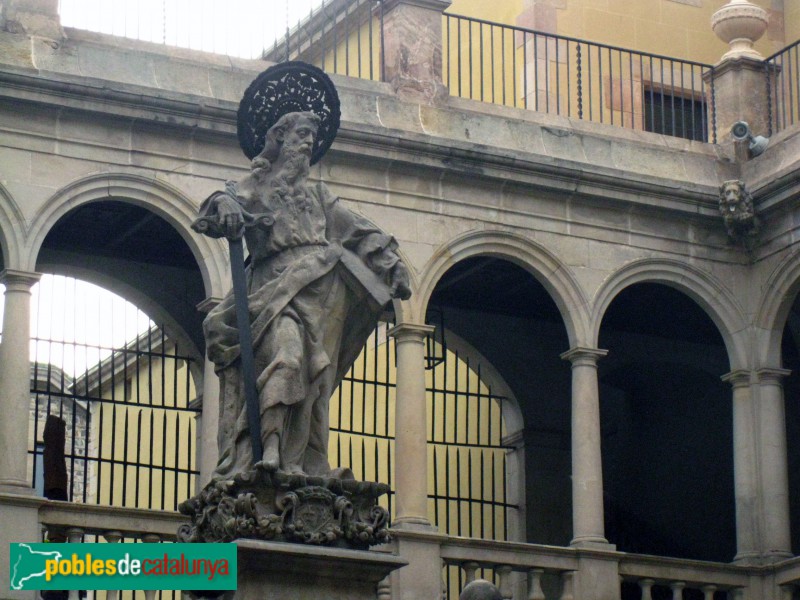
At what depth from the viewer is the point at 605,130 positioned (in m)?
22.5

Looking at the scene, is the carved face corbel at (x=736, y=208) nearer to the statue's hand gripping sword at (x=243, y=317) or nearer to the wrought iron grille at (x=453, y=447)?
the wrought iron grille at (x=453, y=447)

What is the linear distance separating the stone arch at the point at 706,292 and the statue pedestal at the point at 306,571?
38.1 feet

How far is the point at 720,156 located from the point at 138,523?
291 inches

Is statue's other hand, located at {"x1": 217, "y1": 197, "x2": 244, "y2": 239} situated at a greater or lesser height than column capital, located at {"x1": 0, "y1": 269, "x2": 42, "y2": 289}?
lesser

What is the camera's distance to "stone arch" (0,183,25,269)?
759 inches

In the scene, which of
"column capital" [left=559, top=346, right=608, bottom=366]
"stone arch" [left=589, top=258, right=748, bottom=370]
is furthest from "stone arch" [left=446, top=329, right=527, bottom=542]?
"column capital" [left=559, top=346, right=608, bottom=366]

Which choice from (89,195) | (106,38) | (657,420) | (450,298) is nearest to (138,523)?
(89,195)

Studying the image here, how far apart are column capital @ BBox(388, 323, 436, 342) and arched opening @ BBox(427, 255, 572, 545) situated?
3021mm

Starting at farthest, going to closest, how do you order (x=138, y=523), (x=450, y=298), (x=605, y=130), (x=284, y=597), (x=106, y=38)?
(x=450, y=298) < (x=605, y=130) < (x=106, y=38) < (x=138, y=523) < (x=284, y=597)

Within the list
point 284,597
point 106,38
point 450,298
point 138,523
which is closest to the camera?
point 284,597

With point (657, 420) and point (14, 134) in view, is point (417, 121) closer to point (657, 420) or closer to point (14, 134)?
point (14, 134)

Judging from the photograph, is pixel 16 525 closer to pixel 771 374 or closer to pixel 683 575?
pixel 683 575

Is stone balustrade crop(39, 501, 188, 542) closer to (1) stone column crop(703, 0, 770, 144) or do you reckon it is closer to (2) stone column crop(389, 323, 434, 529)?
(2) stone column crop(389, 323, 434, 529)

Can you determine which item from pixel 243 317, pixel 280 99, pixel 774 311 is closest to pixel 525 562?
Answer: pixel 774 311
